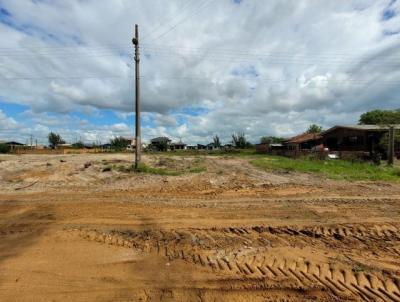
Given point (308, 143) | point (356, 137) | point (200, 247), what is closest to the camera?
point (200, 247)

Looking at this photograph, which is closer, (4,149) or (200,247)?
(200,247)

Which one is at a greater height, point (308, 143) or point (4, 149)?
point (308, 143)

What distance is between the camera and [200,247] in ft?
19.2

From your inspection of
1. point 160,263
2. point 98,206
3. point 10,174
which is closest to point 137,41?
point 10,174

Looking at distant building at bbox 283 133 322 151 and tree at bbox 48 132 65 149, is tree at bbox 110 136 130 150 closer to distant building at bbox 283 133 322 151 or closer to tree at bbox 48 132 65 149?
tree at bbox 48 132 65 149

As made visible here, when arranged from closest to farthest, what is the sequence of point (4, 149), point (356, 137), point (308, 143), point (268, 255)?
point (268, 255), point (356, 137), point (308, 143), point (4, 149)

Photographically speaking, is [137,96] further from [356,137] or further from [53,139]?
[53,139]

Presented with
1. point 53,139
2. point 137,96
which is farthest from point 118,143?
point 137,96

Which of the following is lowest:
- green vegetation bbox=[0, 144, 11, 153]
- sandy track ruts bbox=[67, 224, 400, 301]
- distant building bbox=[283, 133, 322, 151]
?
sandy track ruts bbox=[67, 224, 400, 301]

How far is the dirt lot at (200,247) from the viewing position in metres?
4.35

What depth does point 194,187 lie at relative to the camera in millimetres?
13344

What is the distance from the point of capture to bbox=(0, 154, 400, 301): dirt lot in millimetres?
4352

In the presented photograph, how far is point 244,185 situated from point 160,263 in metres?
8.98

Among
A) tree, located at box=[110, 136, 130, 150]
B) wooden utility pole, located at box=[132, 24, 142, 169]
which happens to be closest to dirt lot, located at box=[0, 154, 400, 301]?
wooden utility pole, located at box=[132, 24, 142, 169]
